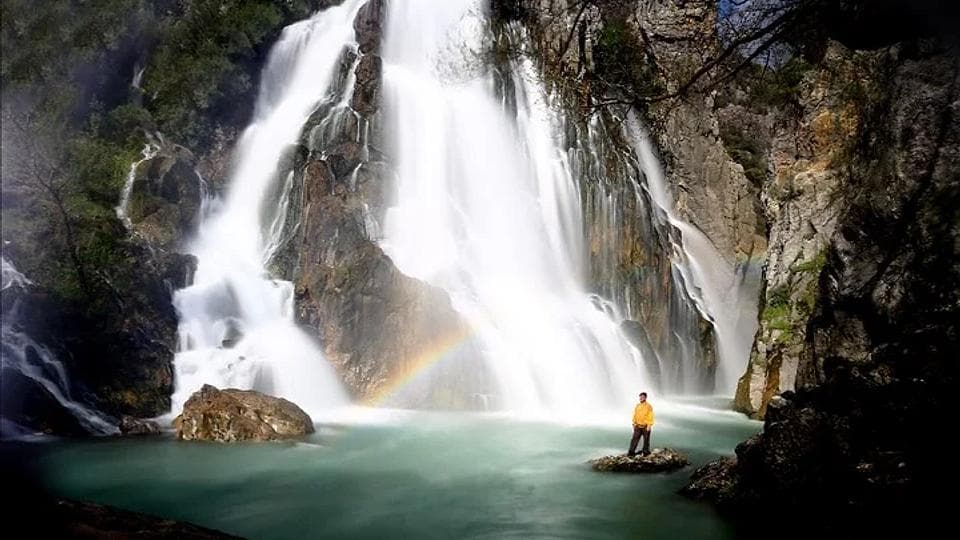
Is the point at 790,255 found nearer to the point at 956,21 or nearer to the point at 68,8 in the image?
the point at 956,21

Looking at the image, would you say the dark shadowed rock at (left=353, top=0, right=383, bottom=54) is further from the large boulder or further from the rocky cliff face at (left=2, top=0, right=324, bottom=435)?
the large boulder

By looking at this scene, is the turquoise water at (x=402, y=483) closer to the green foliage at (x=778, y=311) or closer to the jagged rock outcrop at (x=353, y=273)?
the green foliage at (x=778, y=311)

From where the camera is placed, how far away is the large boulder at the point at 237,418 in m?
14.8

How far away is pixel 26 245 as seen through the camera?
18.5 metres

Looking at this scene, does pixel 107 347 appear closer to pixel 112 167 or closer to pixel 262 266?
pixel 262 266

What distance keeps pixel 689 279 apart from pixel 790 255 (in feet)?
31.2

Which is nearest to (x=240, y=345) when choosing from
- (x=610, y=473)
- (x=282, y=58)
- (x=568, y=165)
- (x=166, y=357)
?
(x=166, y=357)

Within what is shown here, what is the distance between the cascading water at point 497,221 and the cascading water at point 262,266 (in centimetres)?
352

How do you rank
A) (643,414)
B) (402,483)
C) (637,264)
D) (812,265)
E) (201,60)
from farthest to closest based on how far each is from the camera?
(201,60)
(637,264)
(812,265)
(402,483)
(643,414)

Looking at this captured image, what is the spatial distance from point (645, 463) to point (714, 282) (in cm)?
1886

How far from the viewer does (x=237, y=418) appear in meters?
14.9

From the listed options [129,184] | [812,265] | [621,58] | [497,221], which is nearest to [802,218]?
[812,265]

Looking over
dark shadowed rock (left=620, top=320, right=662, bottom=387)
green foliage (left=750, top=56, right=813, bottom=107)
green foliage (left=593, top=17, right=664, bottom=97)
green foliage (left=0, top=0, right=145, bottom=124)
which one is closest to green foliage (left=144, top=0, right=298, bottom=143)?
green foliage (left=0, top=0, right=145, bottom=124)

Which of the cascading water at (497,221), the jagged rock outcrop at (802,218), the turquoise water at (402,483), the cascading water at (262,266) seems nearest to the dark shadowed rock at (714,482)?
the turquoise water at (402,483)
